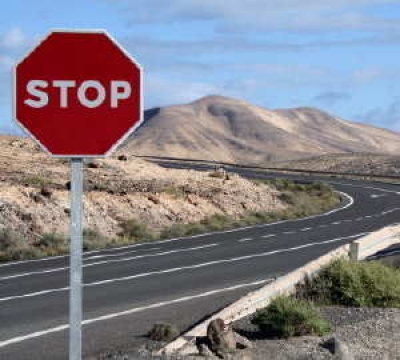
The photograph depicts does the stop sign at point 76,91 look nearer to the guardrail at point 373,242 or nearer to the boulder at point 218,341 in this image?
the boulder at point 218,341

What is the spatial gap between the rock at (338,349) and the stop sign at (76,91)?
4.59 meters

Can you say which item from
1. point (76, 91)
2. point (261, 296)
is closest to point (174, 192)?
point (261, 296)

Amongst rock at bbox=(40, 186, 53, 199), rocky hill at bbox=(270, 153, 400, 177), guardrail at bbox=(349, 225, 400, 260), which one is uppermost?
guardrail at bbox=(349, 225, 400, 260)

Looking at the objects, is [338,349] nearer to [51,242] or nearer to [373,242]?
[373,242]

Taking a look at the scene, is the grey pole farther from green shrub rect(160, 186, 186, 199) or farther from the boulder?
green shrub rect(160, 186, 186, 199)

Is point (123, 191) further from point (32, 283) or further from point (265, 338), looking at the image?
point (265, 338)

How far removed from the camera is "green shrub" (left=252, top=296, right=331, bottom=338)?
11.2 m

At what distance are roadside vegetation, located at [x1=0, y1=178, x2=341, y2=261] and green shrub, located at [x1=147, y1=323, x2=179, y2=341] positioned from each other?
1329 cm

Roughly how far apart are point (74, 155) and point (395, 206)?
43.6 m

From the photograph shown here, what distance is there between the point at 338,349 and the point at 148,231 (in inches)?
877

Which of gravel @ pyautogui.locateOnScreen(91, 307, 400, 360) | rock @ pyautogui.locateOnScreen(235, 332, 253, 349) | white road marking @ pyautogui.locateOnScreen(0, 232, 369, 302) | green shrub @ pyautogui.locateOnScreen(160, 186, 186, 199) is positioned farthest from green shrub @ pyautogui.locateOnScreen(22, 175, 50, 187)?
rock @ pyautogui.locateOnScreen(235, 332, 253, 349)

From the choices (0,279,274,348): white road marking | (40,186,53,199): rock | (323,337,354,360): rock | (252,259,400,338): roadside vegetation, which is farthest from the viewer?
(40,186,53,199): rock

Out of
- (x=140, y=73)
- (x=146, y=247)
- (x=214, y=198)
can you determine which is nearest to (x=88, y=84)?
(x=140, y=73)

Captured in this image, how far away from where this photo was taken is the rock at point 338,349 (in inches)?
397
